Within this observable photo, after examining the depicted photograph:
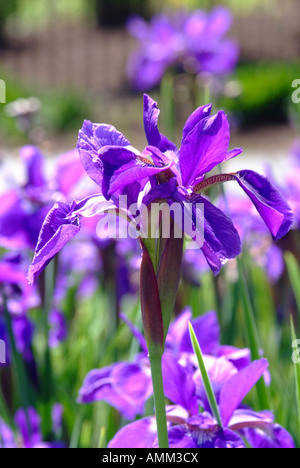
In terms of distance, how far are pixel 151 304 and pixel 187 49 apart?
1292 mm

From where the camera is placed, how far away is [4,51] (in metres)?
9.27

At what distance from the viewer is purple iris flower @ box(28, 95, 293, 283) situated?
0.48 m

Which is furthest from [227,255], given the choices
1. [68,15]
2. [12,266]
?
[68,15]

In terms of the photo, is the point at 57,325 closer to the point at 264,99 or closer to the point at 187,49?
the point at 187,49

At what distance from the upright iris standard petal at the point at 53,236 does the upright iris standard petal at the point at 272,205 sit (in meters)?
0.12

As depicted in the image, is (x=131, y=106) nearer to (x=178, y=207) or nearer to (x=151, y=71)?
(x=151, y=71)

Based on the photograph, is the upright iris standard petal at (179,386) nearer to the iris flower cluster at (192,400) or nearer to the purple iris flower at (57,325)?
the iris flower cluster at (192,400)

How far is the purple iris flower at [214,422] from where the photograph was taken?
58cm

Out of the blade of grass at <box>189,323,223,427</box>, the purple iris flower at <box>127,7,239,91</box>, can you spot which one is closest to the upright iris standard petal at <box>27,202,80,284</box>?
the blade of grass at <box>189,323,223,427</box>

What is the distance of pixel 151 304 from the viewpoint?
0.50 m

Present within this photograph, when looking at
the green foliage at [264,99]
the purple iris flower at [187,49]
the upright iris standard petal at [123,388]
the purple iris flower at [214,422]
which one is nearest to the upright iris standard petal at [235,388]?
the purple iris flower at [214,422]

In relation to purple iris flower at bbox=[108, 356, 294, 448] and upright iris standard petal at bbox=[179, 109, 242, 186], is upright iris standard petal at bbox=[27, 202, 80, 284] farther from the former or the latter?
purple iris flower at bbox=[108, 356, 294, 448]

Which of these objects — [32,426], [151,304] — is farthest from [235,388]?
[32,426]
